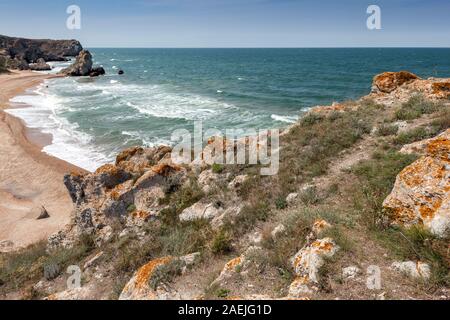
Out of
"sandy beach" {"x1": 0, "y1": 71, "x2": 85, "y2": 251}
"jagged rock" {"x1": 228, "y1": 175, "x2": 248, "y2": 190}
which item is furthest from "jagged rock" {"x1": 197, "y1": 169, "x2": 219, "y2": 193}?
"sandy beach" {"x1": 0, "y1": 71, "x2": 85, "y2": 251}

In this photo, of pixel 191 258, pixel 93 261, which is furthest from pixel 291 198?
pixel 93 261

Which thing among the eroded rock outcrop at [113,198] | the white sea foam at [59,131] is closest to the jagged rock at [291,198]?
the eroded rock outcrop at [113,198]

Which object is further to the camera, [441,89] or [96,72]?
[96,72]

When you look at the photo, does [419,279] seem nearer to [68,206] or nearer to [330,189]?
[330,189]

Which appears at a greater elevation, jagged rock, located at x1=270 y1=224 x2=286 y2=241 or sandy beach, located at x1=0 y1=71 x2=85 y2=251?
jagged rock, located at x1=270 y1=224 x2=286 y2=241

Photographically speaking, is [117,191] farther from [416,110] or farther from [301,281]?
[416,110]

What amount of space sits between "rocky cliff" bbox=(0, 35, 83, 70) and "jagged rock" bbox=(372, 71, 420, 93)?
10046 cm

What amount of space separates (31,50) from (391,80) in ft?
424

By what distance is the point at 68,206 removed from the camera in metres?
17.5

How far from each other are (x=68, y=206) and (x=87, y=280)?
12433 mm

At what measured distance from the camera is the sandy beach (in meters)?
15.2

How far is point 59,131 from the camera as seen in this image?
97.1ft

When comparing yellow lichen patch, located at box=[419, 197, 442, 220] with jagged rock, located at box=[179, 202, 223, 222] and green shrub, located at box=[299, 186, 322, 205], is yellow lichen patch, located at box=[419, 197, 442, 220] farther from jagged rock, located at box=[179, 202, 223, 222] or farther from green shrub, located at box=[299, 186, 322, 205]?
jagged rock, located at box=[179, 202, 223, 222]
